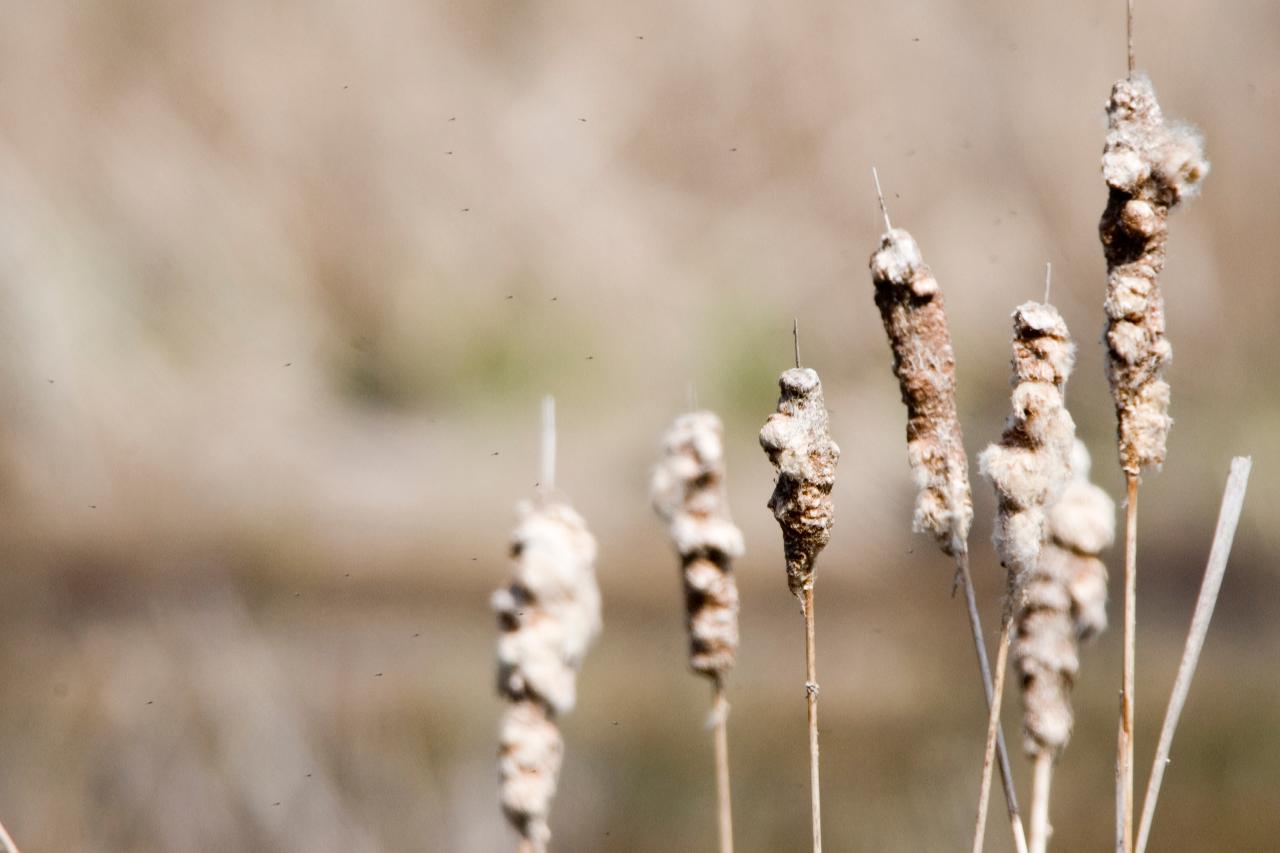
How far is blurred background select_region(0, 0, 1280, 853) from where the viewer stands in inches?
164

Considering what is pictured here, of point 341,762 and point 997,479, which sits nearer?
point 997,479

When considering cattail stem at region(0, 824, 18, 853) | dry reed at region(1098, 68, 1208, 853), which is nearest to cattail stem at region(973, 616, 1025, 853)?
dry reed at region(1098, 68, 1208, 853)

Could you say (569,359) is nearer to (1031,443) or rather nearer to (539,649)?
(539,649)

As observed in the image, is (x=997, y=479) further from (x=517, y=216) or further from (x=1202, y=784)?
(x=517, y=216)

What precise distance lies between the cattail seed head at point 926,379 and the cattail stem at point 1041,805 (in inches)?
10.9

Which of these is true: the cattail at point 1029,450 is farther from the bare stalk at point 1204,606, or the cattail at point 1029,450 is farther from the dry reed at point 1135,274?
the bare stalk at point 1204,606

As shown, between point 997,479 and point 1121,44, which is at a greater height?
point 1121,44

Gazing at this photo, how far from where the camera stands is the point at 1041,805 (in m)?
1.30

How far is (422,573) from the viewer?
573 cm

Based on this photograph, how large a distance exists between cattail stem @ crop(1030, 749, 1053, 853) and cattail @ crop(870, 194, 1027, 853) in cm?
7

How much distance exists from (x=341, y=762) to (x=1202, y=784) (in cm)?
246

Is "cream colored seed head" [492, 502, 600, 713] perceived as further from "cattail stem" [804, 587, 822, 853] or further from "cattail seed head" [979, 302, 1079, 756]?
"cattail seed head" [979, 302, 1079, 756]

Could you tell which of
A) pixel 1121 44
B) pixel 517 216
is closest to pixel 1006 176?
pixel 1121 44

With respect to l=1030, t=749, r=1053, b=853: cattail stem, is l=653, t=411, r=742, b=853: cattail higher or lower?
higher
